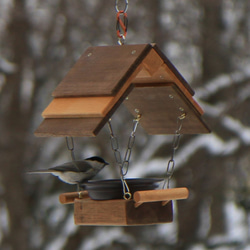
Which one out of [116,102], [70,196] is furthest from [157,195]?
[70,196]

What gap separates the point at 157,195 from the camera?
2.02 metres

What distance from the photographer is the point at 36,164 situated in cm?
458

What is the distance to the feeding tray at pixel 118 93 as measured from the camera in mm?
1914

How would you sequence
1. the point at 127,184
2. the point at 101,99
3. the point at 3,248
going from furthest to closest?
the point at 3,248 → the point at 127,184 → the point at 101,99

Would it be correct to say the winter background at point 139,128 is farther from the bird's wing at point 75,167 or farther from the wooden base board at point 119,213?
the wooden base board at point 119,213

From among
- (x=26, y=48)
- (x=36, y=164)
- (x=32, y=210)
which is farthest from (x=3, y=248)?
(x=26, y=48)

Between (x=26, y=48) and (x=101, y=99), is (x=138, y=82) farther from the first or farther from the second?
(x=26, y=48)

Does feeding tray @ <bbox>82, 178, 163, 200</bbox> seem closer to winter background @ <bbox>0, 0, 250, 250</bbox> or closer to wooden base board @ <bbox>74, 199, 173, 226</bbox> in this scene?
wooden base board @ <bbox>74, 199, 173, 226</bbox>

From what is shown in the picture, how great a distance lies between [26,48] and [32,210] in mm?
1203

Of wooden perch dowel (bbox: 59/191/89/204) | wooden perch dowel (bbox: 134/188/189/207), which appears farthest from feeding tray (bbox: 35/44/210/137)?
wooden perch dowel (bbox: 59/191/89/204)

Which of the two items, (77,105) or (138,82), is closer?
(77,105)

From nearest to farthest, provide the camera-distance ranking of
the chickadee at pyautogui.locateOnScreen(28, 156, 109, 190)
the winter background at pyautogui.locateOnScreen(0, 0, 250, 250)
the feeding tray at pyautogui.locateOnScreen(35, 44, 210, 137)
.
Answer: the feeding tray at pyautogui.locateOnScreen(35, 44, 210, 137)
the chickadee at pyautogui.locateOnScreen(28, 156, 109, 190)
the winter background at pyautogui.locateOnScreen(0, 0, 250, 250)

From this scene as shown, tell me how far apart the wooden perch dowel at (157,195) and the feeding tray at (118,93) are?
281mm

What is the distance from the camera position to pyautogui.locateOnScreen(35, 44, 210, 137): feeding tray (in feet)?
6.28
